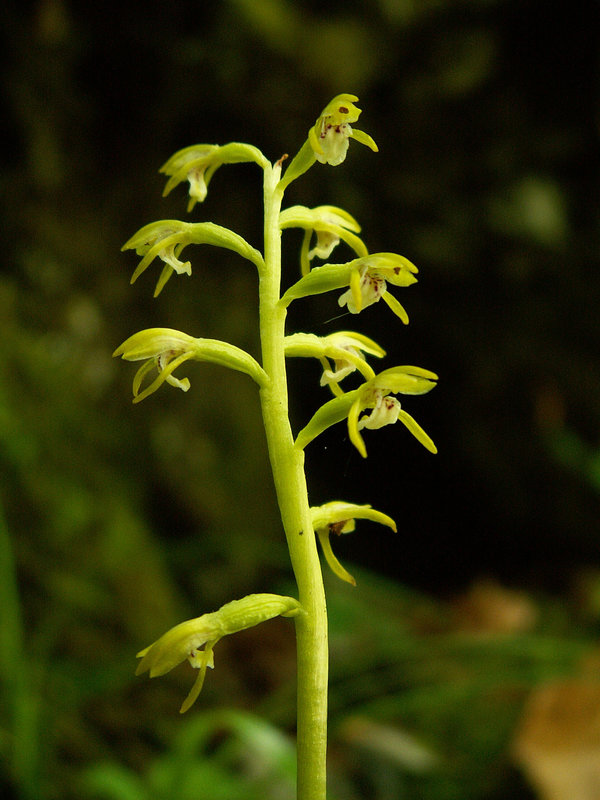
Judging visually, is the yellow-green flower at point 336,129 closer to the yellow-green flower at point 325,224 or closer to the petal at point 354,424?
the yellow-green flower at point 325,224

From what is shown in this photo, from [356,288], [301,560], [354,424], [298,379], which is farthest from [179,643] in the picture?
[298,379]

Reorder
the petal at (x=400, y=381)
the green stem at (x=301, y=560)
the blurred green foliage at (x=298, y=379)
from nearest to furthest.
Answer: the green stem at (x=301, y=560) → the petal at (x=400, y=381) → the blurred green foliage at (x=298, y=379)

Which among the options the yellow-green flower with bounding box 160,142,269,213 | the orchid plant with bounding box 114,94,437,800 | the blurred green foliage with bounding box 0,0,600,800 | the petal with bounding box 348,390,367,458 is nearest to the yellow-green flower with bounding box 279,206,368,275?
the orchid plant with bounding box 114,94,437,800

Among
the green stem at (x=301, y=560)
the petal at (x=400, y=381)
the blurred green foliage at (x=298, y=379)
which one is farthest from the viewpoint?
the blurred green foliage at (x=298, y=379)

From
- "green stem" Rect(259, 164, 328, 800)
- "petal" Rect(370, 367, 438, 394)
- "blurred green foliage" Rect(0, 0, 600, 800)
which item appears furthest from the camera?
"blurred green foliage" Rect(0, 0, 600, 800)

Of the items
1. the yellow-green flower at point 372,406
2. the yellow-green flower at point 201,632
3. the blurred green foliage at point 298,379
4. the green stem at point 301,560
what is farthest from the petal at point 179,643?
the blurred green foliage at point 298,379

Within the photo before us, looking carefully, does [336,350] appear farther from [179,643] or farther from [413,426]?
[179,643]

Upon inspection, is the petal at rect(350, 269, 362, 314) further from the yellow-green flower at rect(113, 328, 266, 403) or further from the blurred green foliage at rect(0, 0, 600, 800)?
the blurred green foliage at rect(0, 0, 600, 800)
